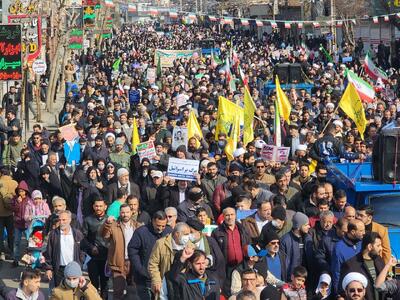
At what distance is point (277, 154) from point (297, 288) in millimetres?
7081

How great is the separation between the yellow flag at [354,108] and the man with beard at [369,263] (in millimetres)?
10447

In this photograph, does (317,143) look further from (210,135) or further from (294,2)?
(294,2)

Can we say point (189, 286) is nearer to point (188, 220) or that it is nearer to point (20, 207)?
point (188, 220)

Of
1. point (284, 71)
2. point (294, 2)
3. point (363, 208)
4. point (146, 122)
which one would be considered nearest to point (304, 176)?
point (363, 208)

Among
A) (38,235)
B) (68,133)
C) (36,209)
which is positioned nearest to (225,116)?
(68,133)

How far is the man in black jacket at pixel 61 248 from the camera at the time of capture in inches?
464

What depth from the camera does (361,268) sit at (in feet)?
31.1

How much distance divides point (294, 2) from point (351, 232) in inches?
3382

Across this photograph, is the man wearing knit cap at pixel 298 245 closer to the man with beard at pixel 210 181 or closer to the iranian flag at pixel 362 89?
the man with beard at pixel 210 181

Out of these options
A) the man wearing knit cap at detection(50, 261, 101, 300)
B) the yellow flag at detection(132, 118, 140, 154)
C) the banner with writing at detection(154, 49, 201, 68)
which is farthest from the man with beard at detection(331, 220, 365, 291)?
the banner with writing at detection(154, 49, 201, 68)

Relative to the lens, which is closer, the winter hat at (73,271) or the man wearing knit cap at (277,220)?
the winter hat at (73,271)

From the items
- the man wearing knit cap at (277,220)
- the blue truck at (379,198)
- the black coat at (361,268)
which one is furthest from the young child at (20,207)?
the black coat at (361,268)

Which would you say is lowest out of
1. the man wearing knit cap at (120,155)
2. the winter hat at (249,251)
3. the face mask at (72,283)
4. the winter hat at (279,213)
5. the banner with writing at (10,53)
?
the man wearing knit cap at (120,155)

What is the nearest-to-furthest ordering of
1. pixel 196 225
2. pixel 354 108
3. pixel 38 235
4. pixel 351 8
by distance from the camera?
pixel 196 225 < pixel 38 235 < pixel 354 108 < pixel 351 8
